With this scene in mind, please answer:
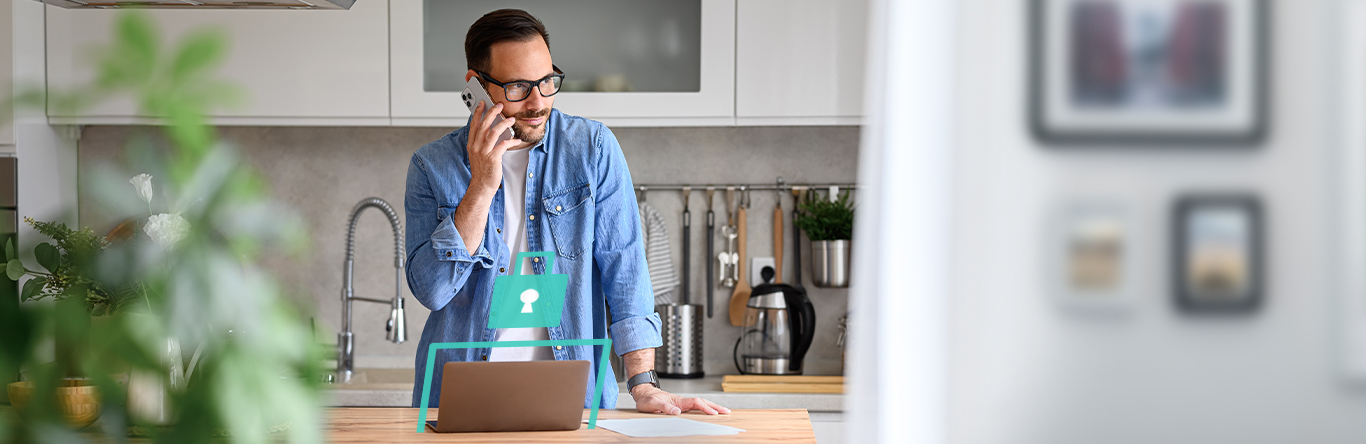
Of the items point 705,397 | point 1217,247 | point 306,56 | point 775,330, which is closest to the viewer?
point 1217,247

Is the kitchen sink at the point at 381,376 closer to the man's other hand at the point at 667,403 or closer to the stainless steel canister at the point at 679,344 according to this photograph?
the stainless steel canister at the point at 679,344

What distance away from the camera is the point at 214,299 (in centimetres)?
22

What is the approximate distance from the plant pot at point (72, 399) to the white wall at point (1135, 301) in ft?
3.43

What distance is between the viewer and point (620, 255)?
156 centimetres

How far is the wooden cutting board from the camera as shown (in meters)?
2.40

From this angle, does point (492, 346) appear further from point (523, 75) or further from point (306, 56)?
point (306, 56)

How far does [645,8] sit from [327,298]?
4.16 feet

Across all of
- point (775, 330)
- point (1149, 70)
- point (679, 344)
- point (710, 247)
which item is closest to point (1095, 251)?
point (1149, 70)

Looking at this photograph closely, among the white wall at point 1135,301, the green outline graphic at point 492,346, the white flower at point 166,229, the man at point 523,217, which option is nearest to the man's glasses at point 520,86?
the man at point 523,217

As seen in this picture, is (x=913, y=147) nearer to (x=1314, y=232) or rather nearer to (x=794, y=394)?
(x=1314, y=232)

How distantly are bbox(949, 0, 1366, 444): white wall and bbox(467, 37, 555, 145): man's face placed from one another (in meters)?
0.65

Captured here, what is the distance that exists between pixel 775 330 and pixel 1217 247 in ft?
4.98

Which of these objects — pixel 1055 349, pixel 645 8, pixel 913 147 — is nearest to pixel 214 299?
pixel 913 147

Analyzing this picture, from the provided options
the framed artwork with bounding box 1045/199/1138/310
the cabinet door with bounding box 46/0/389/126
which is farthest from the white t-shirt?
the cabinet door with bounding box 46/0/389/126
